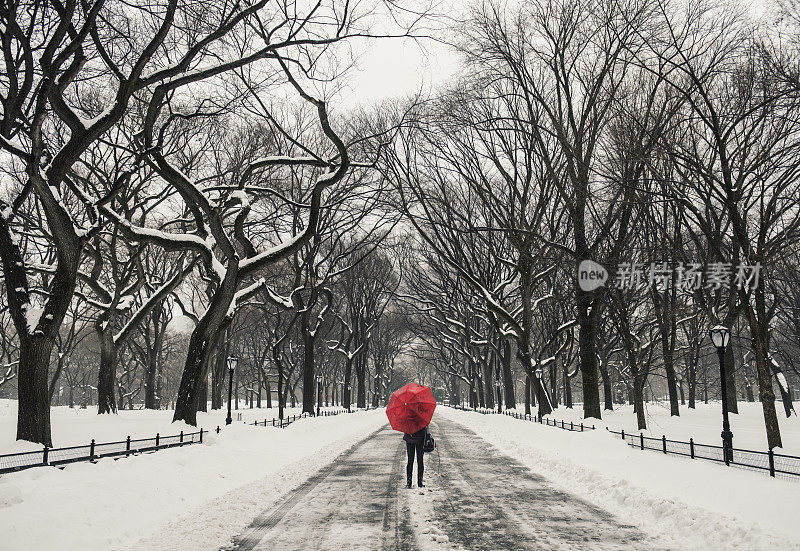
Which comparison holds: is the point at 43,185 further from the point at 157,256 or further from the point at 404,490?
the point at 157,256

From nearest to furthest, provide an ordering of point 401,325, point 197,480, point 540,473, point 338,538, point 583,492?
point 338,538 < point 583,492 < point 197,480 < point 540,473 < point 401,325

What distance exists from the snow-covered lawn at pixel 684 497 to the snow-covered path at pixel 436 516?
1.73 ft

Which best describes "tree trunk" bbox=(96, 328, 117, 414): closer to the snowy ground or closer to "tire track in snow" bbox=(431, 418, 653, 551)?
the snowy ground

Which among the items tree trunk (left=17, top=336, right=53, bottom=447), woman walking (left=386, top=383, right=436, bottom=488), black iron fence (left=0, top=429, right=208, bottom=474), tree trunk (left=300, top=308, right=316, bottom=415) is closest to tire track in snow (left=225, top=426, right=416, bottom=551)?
woman walking (left=386, top=383, right=436, bottom=488)

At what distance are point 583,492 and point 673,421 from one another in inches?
932

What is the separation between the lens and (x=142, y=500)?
849cm

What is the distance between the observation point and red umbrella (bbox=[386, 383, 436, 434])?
10.5 meters

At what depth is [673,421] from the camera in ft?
100

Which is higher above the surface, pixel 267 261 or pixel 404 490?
pixel 267 261

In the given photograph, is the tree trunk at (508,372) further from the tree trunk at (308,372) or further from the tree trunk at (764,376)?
the tree trunk at (764,376)

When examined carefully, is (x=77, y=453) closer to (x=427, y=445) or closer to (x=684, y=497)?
(x=427, y=445)

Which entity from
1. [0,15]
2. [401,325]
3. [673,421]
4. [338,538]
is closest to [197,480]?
[338,538]

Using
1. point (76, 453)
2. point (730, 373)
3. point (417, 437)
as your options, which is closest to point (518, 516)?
point (417, 437)

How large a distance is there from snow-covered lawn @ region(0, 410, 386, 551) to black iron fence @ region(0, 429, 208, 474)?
3.53 ft
